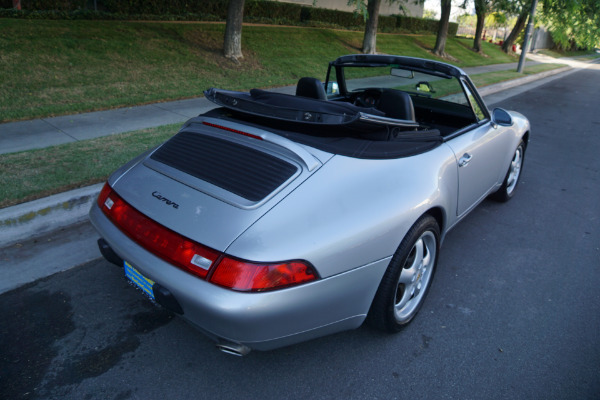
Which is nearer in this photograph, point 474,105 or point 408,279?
point 408,279

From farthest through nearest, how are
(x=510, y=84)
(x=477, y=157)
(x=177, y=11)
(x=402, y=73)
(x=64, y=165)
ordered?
1. (x=510, y=84)
2. (x=177, y=11)
3. (x=64, y=165)
4. (x=402, y=73)
5. (x=477, y=157)

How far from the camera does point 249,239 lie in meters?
2.02

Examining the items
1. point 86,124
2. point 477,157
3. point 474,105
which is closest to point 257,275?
point 477,157

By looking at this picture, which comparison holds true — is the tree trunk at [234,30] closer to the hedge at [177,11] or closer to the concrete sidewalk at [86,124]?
the hedge at [177,11]

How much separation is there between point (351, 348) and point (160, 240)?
126cm

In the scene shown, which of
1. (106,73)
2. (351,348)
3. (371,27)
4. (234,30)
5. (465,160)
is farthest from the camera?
(371,27)

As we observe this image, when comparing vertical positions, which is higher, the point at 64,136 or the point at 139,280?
the point at 139,280

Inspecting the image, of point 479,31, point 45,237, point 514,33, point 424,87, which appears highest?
point 514,33

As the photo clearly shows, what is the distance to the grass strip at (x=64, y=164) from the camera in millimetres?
4055

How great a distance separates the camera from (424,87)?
4.10m

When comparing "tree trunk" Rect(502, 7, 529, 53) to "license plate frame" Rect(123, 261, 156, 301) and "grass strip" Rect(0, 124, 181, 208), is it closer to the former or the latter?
"grass strip" Rect(0, 124, 181, 208)

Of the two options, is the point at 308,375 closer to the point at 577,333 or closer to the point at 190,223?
the point at 190,223

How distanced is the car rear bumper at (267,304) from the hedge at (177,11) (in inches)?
463

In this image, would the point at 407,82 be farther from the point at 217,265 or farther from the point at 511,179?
the point at 217,265
